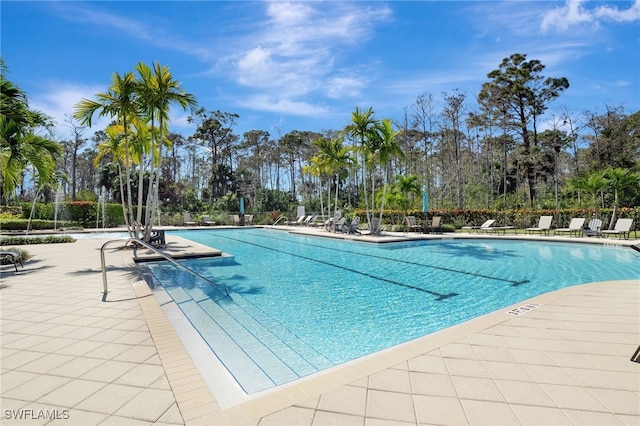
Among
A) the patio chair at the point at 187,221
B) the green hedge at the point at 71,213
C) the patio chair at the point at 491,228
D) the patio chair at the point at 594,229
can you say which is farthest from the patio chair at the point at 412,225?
the green hedge at the point at 71,213

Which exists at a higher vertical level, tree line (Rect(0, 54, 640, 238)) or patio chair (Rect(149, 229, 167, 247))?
tree line (Rect(0, 54, 640, 238))

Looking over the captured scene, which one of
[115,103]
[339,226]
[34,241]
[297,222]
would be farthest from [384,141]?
[34,241]

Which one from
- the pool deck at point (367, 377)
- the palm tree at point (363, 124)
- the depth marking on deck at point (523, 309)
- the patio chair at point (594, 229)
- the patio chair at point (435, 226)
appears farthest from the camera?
the patio chair at point (435, 226)

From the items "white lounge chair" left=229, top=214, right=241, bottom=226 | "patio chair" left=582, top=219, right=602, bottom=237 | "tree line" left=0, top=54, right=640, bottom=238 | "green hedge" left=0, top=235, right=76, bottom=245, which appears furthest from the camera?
"white lounge chair" left=229, top=214, right=241, bottom=226

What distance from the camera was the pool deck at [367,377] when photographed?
207 centimetres

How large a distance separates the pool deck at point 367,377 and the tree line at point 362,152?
7559mm

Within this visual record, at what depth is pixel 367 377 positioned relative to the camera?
8.36ft

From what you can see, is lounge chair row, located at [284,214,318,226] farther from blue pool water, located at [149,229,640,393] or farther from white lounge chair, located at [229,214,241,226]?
blue pool water, located at [149,229,640,393]

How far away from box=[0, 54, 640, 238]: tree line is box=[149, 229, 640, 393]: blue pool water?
16.2 ft

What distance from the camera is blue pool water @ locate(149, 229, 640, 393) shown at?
371 centimetres

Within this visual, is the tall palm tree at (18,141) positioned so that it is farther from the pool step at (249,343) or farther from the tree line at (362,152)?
the pool step at (249,343)

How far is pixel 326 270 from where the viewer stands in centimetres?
829

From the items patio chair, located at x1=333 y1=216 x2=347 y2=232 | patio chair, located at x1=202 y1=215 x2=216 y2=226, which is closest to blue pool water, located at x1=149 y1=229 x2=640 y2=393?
patio chair, located at x1=333 y1=216 x2=347 y2=232

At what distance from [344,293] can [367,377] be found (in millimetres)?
3540
